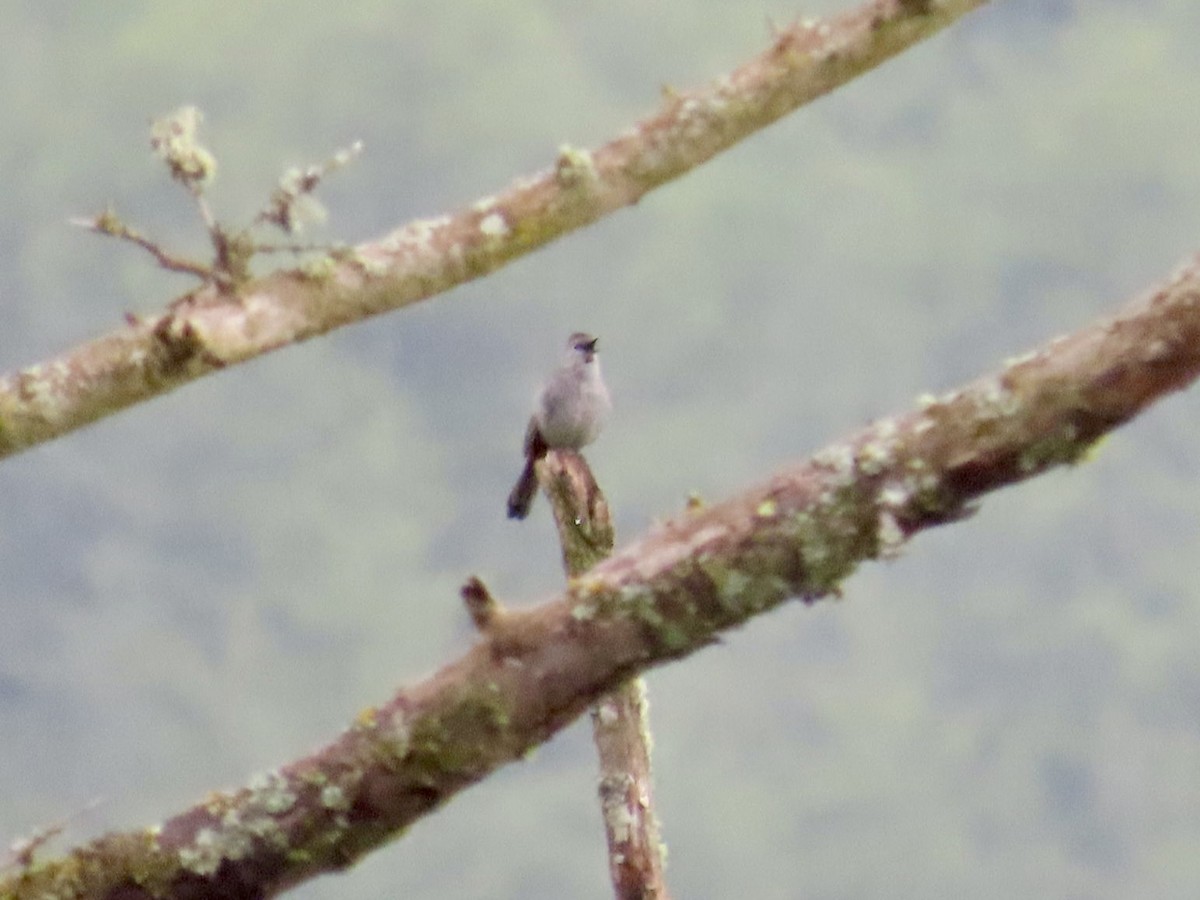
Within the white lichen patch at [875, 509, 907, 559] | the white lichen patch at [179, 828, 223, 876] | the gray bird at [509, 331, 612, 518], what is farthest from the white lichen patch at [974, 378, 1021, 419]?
the gray bird at [509, 331, 612, 518]

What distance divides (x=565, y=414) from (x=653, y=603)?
4221 mm

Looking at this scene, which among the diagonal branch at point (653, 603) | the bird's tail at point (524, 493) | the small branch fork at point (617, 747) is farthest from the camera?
the bird's tail at point (524, 493)

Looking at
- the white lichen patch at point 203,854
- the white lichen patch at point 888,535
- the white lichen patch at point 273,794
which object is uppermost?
the white lichen patch at point 888,535

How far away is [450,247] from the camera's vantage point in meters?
3.03

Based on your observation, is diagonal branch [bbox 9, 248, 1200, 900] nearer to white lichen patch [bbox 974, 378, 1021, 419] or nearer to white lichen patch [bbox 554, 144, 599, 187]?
white lichen patch [bbox 974, 378, 1021, 419]

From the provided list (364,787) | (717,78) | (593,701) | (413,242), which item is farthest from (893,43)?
(364,787)

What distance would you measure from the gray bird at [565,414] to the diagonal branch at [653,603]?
135 inches

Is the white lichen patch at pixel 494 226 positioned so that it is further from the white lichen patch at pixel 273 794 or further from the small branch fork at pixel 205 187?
the white lichen patch at pixel 273 794

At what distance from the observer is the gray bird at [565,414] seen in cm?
613

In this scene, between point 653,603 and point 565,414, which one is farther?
point 565,414

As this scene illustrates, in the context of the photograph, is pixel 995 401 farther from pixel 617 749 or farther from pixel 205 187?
pixel 617 749

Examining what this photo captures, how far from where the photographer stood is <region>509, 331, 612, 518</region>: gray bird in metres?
6.13

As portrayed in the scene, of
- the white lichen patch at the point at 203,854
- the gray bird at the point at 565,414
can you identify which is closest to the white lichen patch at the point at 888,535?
the white lichen patch at the point at 203,854

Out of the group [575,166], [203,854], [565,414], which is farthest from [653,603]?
[565,414]
